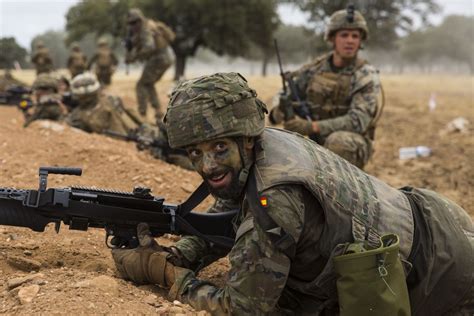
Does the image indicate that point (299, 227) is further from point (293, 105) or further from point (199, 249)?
point (293, 105)

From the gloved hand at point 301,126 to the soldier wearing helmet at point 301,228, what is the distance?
2.81 metres

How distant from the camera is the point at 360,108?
18.0 feet

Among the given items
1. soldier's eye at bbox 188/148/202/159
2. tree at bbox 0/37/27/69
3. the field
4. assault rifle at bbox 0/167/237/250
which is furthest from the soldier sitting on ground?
tree at bbox 0/37/27/69

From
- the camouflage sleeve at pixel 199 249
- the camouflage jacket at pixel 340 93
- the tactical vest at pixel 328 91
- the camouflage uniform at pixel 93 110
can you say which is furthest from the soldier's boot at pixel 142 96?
the camouflage sleeve at pixel 199 249

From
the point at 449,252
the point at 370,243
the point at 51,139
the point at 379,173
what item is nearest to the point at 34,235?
the point at 370,243

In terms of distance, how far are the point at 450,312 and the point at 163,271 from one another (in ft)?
4.85

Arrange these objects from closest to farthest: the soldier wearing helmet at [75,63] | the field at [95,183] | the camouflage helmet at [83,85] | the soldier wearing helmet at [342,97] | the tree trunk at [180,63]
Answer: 1. the field at [95,183]
2. the soldier wearing helmet at [342,97]
3. the camouflage helmet at [83,85]
4. the soldier wearing helmet at [75,63]
5. the tree trunk at [180,63]

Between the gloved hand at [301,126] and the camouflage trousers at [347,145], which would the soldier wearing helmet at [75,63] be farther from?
the camouflage trousers at [347,145]

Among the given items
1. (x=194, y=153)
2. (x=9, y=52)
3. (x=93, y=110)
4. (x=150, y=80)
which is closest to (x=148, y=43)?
(x=150, y=80)

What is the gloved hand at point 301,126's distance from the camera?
5.47m

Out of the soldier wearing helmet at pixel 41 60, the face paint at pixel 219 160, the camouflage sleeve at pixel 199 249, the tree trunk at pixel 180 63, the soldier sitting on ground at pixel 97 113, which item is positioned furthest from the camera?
the tree trunk at pixel 180 63

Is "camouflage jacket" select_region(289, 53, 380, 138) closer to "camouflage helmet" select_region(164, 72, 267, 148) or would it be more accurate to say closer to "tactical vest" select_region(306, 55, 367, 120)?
"tactical vest" select_region(306, 55, 367, 120)

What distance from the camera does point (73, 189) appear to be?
272cm

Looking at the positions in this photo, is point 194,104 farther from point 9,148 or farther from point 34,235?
point 9,148
